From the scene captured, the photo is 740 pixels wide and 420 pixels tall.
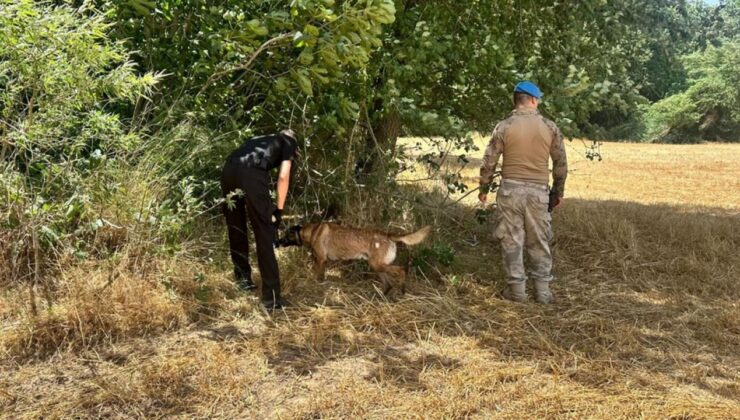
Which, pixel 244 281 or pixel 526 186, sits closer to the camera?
pixel 244 281

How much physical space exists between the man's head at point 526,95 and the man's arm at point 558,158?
0.89 ft

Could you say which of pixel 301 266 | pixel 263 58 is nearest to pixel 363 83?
pixel 263 58

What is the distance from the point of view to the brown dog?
5695 millimetres

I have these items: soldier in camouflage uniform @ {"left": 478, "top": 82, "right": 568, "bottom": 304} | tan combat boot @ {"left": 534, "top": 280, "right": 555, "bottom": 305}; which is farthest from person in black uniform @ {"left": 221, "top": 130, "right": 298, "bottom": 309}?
tan combat boot @ {"left": 534, "top": 280, "right": 555, "bottom": 305}

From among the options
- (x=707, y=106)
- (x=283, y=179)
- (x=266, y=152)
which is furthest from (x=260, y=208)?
(x=707, y=106)

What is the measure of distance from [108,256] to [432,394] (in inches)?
112

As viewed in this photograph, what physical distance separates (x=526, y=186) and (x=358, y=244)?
5.38 ft

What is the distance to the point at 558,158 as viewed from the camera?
18.7 ft

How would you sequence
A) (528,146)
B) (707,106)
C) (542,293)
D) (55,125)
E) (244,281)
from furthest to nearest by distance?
1. (707,106)
2. (542,293)
3. (528,146)
4. (244,281)
5. (55,125)

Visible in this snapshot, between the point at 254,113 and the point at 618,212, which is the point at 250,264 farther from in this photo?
the point at 618,212

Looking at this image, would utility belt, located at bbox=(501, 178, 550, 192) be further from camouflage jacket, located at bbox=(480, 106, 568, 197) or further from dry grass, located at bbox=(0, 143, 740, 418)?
dry grass, located at bbox=(0, 143, 740, 418)

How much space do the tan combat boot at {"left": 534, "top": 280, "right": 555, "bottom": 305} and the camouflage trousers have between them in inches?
1.8

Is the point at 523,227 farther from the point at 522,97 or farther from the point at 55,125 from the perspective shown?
the point at 55,125

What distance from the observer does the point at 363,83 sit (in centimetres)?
620
